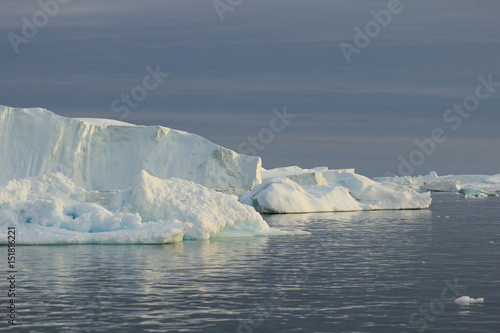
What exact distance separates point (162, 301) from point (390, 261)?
7701 mm

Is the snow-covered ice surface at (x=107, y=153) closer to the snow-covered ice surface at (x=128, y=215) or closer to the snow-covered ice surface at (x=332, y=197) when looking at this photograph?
the snow-covered ice surface at (x=332, y=197)

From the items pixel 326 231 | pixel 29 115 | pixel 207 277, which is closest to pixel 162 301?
pixel 207 277

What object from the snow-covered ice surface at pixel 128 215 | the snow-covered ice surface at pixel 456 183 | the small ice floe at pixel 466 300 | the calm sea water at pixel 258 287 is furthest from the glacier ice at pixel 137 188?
the snow-covered ice surface at pixel 456 183

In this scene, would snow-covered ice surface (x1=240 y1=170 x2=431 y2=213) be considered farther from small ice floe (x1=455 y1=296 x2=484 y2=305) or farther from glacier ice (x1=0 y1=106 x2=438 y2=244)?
small ice floe (x1=455 y1=296 x2=484 y2=305)

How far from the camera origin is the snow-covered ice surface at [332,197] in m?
43.8

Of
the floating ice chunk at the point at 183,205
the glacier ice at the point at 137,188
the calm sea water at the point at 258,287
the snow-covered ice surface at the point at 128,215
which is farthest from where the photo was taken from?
the floating ice chunk at the point at 183,205

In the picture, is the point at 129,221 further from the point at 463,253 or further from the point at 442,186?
the point at 442,186

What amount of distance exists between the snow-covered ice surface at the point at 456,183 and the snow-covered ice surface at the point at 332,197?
129 feet

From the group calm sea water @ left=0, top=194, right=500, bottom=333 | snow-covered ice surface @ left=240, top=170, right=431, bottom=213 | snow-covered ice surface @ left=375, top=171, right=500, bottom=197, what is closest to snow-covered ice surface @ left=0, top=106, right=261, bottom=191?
snow-covered ice surface @ left=240, top=170, right=431, bottom=213

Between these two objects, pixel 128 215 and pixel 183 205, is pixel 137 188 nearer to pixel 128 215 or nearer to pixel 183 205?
pixel 128 215

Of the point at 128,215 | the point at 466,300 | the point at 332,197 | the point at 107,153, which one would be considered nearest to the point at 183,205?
the point at 128,215

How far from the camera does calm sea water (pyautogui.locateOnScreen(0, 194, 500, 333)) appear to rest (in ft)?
35.7

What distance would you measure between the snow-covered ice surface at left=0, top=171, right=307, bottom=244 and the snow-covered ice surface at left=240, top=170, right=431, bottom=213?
1945 cm

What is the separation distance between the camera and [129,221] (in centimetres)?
2192
